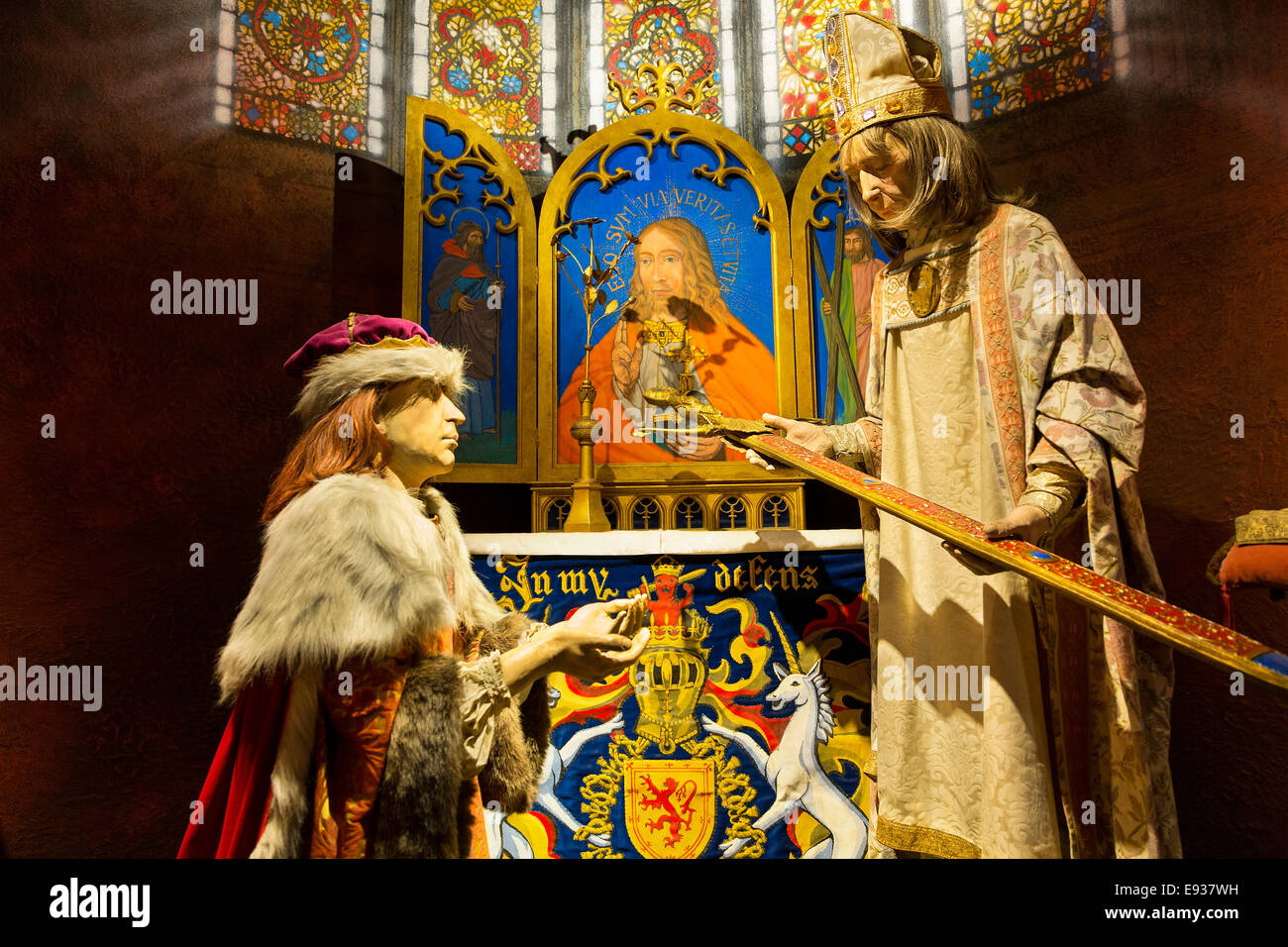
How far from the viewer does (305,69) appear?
3.25 m

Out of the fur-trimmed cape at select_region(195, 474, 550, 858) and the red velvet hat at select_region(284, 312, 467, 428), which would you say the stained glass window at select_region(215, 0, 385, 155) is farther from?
the fur-trimmed cape at select_region(195, 474, 550, 858)

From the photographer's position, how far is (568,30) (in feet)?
11.9

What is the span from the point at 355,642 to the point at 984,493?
52.6 inches

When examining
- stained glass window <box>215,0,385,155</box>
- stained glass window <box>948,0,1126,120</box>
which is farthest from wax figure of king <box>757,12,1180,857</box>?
stained glass window <box>215,0,385,155</box>

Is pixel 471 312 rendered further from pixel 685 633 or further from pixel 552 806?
pixel 552 806

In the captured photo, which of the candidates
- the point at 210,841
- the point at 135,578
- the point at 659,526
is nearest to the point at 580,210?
the point at 659,526

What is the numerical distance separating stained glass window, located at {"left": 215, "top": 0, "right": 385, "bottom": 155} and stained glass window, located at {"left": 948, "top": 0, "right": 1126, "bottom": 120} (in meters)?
2.33

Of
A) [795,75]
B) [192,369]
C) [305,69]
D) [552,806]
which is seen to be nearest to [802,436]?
[552,806]

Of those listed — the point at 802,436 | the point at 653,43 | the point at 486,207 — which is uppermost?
the point at 653,43

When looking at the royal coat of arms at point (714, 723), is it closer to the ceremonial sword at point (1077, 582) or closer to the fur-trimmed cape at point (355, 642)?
the ceremonial sword at point (1077, 582)

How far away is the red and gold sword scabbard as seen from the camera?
4.58 feet

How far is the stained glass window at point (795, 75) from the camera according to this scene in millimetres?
3523

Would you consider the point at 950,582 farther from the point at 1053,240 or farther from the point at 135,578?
the point at 135,578

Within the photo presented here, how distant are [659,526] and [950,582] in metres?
1.22
